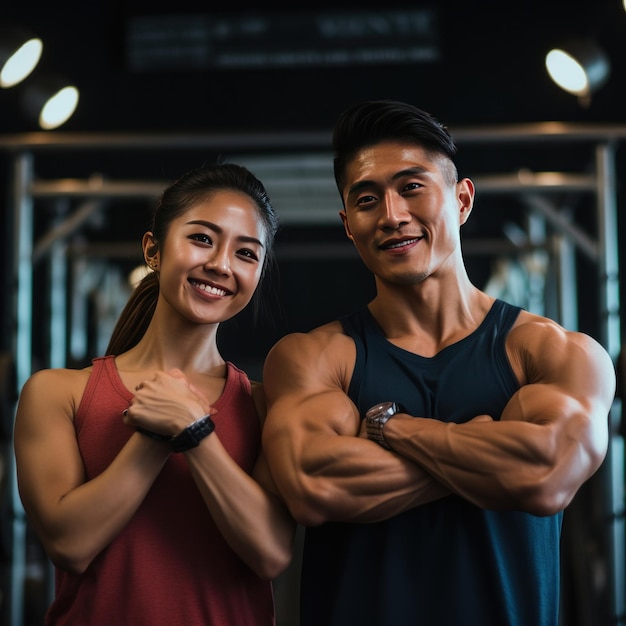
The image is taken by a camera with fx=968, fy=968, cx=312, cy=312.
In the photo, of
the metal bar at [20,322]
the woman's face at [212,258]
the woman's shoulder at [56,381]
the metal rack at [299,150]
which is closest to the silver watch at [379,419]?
the woman's face at [212,258]

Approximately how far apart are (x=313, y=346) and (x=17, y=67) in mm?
2137

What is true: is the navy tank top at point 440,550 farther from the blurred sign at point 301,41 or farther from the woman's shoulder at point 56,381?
the blurred sign at point 301,41

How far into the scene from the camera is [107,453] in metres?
1.93

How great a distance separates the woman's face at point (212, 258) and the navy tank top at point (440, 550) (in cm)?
30

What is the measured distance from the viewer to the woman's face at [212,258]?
1977mm

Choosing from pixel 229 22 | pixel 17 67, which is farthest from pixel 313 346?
pixel 229 22

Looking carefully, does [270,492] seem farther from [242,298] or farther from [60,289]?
[60,289]

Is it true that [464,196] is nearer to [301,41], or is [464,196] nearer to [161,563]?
[161,563]

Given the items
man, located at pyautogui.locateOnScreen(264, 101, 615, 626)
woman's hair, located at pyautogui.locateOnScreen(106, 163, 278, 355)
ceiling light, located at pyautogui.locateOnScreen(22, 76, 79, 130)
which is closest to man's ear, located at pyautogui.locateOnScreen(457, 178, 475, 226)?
man, located at pyautogui.locateOnScreen(264, 101, 615, 626)

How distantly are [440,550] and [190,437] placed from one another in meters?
0.52

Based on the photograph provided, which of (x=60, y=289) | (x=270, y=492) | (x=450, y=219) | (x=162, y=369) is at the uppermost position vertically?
(x=60, y=289)

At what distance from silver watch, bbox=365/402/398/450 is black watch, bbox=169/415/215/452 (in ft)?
1.00

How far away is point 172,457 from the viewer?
1952 mm

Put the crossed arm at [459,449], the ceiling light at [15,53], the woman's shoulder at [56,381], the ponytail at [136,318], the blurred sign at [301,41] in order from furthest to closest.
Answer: the blurred sign at [301,41] → the ceiling light at [15,53] → the ponytail at [136,318] → the woman's shoulder at [56,381] → the crossed arm at [459,449]
